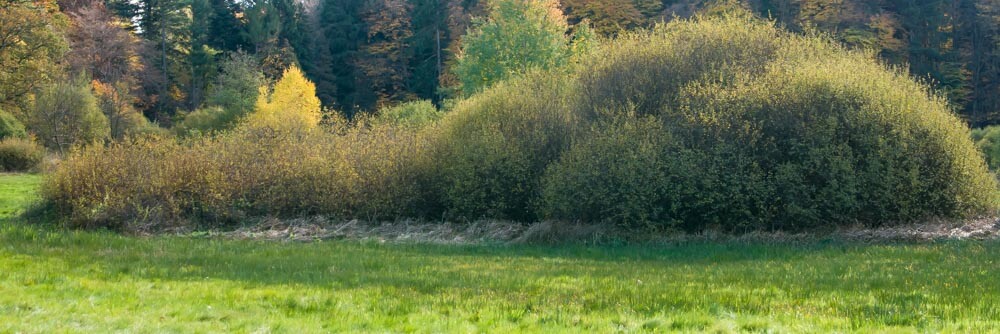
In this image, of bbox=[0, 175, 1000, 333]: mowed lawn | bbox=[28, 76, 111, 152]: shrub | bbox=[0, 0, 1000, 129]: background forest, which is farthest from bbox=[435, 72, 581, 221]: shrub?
bbox=[28, 76, 111, 152]: shrub

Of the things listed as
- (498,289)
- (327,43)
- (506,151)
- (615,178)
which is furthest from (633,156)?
(327,43)

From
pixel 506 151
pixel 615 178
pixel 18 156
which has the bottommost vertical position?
pixel 18 156

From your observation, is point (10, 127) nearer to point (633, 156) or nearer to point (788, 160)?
point (633, 156)

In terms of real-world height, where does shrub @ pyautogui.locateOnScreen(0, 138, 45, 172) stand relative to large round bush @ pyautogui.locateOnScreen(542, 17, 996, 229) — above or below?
below

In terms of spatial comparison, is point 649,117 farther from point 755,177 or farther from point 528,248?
point 528,248

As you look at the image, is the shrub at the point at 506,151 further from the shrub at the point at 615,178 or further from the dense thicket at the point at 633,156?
the shrub at the point at 615,178

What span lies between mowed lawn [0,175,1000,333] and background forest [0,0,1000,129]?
2252 cm

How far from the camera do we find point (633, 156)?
1591cm

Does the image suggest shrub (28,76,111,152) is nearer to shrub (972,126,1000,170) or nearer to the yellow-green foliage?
the yellow-green foliage

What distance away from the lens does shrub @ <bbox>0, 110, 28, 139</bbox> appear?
4188 centimetres

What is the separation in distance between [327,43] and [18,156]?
35.0 meters

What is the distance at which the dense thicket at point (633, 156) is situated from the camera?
15.8 metres

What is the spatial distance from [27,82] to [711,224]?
34634 mm

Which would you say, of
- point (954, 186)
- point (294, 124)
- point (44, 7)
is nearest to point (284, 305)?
point (954, 186)
